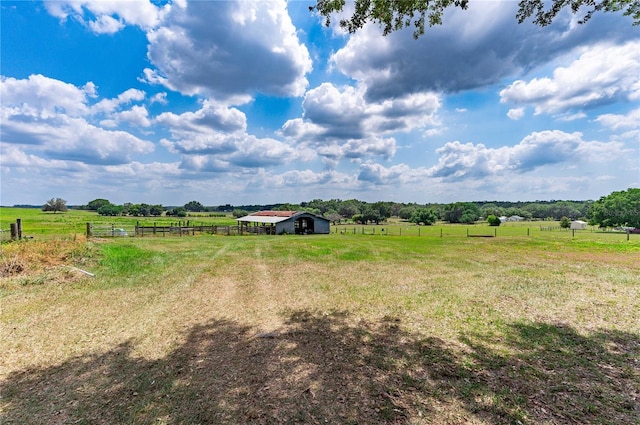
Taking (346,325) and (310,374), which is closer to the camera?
(310,374)

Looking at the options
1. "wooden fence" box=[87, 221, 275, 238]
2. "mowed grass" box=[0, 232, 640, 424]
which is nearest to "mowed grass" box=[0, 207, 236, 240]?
"wooden fence" box=[87, 221, 275, 238]

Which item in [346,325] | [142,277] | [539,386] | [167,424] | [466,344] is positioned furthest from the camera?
[142,277]

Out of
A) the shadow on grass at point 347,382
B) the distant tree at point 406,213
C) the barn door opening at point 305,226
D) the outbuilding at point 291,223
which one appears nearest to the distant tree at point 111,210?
the outbuilding at point 291,223

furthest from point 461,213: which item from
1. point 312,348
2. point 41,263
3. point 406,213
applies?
point 41,263

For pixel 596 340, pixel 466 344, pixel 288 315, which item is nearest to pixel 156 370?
pixel 288 315

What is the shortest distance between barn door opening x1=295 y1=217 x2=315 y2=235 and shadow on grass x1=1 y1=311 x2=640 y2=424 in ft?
115

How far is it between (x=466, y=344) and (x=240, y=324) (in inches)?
198

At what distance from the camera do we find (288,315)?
7301 mm

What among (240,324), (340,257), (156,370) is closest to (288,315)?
(240,324)

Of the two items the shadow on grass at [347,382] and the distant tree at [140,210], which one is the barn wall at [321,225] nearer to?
the shadow on grass at [347,382]

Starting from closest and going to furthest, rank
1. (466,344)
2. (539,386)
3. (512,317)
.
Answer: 1. (539,386)
2. (466,344)
3. (512,317)

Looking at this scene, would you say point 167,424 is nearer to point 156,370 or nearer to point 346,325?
point 156,370

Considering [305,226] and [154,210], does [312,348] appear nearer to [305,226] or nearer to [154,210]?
[305,226]

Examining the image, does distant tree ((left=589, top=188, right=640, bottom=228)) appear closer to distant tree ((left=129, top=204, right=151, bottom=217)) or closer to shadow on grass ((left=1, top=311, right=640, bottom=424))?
shadow on grass ((left=1, top=311, right=640, bottom=424))
